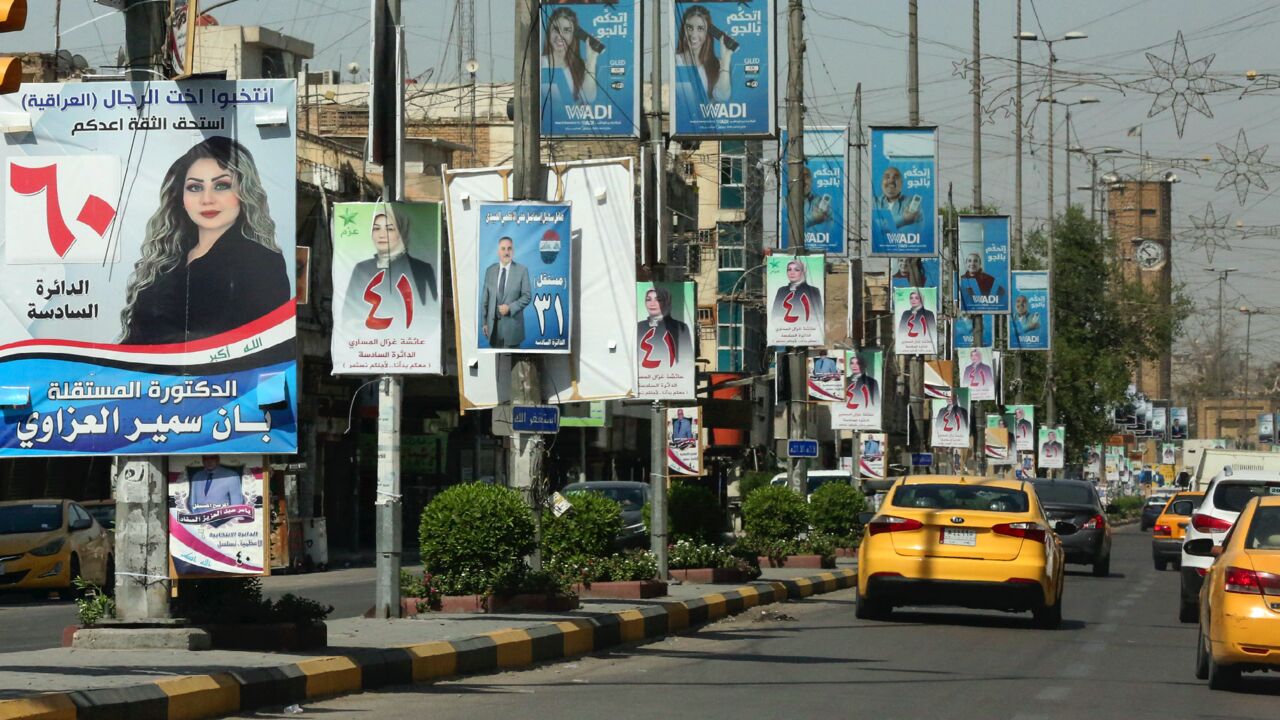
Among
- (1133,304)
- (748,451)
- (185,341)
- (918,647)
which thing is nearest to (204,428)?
(185,341)

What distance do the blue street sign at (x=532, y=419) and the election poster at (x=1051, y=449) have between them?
6017 cm

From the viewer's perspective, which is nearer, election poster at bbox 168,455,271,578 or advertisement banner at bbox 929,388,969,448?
election poster at bbox 168,455,271,578

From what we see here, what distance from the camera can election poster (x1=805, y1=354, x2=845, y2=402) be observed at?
3447cm

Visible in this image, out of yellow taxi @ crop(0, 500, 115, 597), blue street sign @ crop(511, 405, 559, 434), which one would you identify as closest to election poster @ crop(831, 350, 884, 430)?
yellow taxi @ crop(0, 500, 115, 597)

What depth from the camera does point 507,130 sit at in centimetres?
6512

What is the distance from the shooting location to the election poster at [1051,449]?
252 feet

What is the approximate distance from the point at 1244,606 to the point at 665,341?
33.2ft

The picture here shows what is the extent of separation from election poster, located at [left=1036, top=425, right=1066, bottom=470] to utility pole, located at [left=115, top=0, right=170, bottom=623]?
6655 centimetres

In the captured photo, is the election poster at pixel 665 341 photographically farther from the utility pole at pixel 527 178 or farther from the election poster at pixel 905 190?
the election poster at pixel 905 190

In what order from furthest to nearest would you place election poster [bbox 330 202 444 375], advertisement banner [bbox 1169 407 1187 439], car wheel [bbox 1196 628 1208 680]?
advertisement banner [bbox 1169 407 1187 439] < election poster [bbox 330 202 444 375] < car wheel [bbox 1196 628 1208 680]

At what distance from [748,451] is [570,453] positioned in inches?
579

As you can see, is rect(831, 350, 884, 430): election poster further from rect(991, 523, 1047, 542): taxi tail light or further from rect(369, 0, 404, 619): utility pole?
rect(369, 0, 404, 619): utility pole

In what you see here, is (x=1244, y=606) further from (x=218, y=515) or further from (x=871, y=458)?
(x=871, y=458)

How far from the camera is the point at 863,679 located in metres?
14.2
